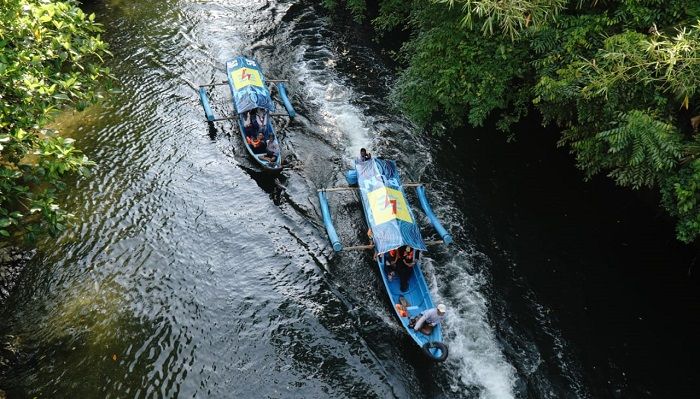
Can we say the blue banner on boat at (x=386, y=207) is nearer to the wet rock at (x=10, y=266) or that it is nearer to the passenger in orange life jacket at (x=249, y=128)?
the passenger in orange life jacket at (x=249, y=128)

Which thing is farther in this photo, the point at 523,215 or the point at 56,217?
the point at 523,215

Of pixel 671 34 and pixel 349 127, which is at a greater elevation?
pixel 671 34

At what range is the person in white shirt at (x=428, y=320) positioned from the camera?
41.7 ft

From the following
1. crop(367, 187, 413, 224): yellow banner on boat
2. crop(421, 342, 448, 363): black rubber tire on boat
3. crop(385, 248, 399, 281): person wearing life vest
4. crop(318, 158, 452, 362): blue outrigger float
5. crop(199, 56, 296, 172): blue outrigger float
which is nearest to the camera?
crop(421, 342, 448, 363): black rubber tire on boat

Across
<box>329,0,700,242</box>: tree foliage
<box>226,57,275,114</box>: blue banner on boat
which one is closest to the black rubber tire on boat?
<box>329,0,700,242</box>: tree foliage

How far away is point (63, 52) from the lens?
11133 mm

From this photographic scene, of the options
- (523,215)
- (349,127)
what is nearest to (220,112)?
(349,127)

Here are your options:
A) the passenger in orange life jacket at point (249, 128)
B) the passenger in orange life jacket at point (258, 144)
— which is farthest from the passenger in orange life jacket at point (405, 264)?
the passenger in orange life jacket at point (249, 128)

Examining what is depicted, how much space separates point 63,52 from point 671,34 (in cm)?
1589

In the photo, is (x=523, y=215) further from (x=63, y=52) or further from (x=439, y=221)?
(x=63, y=52)

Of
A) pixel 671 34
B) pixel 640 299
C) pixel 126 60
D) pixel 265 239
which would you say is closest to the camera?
→ pixel 671 34

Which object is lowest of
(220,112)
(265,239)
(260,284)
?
(260,284)

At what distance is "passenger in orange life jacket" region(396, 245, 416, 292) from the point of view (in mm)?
14328

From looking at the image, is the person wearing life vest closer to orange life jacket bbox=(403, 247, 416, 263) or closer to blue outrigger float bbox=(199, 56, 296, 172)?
orange life jacket bbox=(403, 247, 416, 263)
